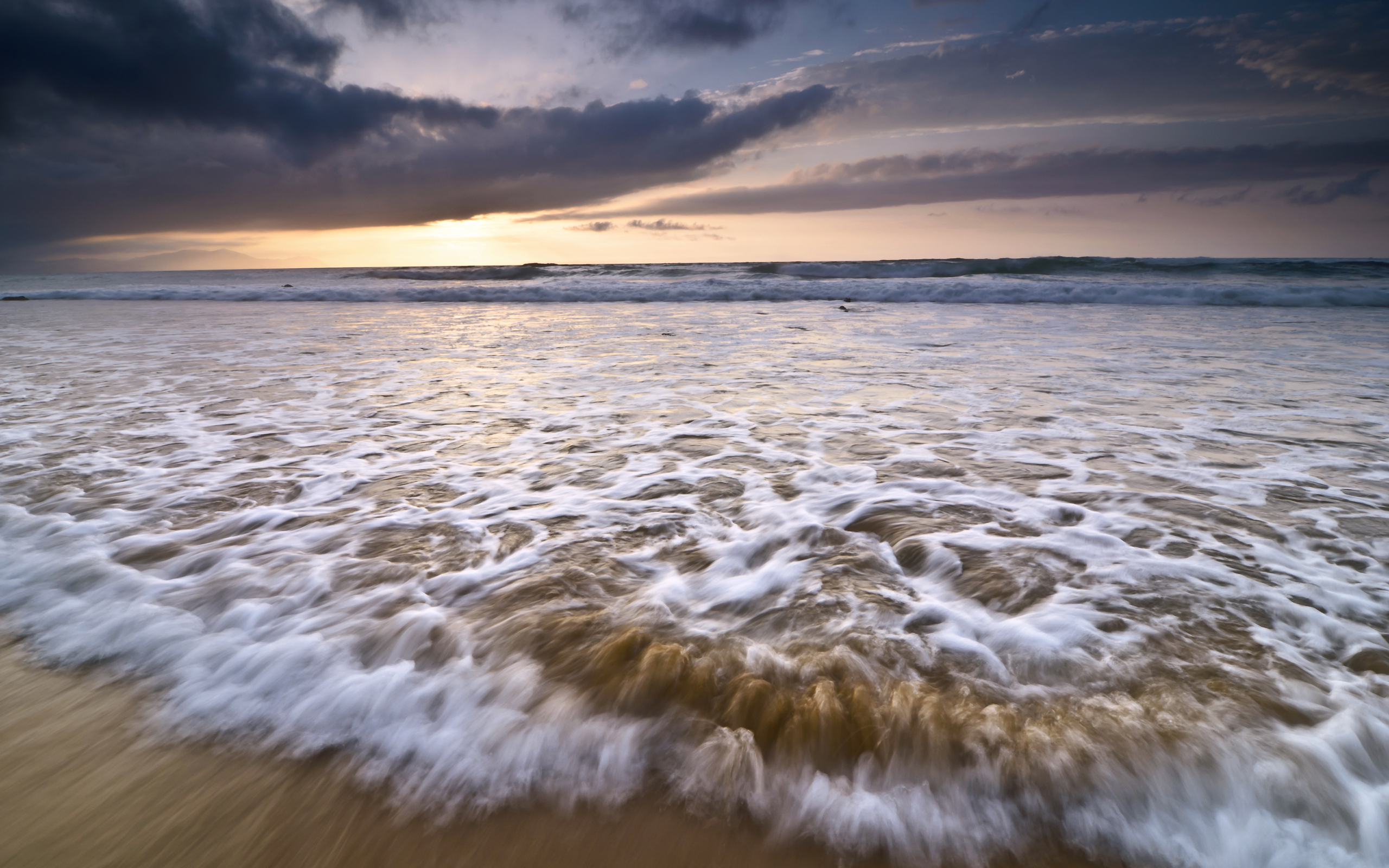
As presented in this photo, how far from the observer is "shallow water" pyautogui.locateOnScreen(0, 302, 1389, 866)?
133cm

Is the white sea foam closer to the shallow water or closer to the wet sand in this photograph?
the shallow water

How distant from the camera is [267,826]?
4.17 feet

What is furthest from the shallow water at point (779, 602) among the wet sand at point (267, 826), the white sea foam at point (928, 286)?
the white sea foam at point (928, 286)

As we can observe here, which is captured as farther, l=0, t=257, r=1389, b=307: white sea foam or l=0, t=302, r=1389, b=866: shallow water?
l=0, t=257, r=1389, b=307: white sea foam

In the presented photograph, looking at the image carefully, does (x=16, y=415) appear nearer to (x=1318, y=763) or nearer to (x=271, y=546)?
(x=271, y=546)

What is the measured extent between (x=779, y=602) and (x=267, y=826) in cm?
135

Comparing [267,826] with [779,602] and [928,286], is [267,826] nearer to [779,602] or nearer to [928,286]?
[779,602]

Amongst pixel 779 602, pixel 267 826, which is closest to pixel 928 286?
pixel 779 602

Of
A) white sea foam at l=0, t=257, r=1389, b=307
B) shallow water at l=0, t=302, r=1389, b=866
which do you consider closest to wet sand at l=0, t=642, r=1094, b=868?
shallow water at l=0, t=302, r=1389, b=866

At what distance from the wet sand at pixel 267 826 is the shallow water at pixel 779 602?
0.05 meters

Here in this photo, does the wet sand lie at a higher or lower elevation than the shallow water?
lower

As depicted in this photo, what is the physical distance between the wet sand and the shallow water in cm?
5

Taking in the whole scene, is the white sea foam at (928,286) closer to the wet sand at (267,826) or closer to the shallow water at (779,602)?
the shallow water at (779,602)

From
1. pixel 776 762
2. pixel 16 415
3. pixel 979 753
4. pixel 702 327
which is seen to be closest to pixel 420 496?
pixel 776 762
